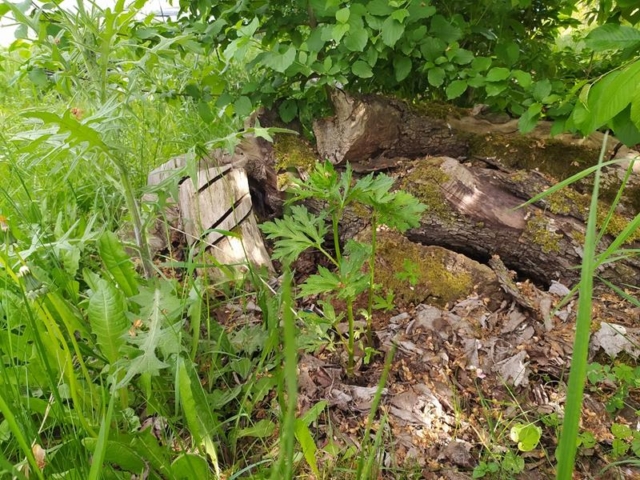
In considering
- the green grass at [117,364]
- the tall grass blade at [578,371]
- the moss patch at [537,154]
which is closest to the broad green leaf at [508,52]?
the moss patch at [537,154]

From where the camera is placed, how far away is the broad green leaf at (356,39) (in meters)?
2.07

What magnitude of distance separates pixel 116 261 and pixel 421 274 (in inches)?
50.2

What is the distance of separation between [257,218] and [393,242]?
2.91 ft

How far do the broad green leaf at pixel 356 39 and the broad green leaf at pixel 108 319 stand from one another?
1431 mm

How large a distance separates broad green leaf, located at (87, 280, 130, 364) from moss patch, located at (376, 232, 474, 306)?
3.64 feet

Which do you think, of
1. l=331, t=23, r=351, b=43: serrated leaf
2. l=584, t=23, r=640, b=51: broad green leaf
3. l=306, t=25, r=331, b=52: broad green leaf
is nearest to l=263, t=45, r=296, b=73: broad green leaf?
l=306, t=25, r=331, b=52: broad green leaf

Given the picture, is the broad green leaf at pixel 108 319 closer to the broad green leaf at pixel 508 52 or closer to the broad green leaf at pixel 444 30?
the broad green leaf at pixel 444 30

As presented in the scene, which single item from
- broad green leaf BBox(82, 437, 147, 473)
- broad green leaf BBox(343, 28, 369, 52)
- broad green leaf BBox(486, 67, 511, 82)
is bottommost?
broad green leaf BBox(82, 437, 147, 473)

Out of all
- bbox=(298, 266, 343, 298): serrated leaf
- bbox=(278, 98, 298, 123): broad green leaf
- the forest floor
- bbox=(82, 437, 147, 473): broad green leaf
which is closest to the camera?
bbox=(82, 437, 147, 473): broad green leaf

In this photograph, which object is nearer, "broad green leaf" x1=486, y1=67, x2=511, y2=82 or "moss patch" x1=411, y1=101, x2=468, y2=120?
"broad green leaf" x1=486, y1=67, x2=511, y2=82

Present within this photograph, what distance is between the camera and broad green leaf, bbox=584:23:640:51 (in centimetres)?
165

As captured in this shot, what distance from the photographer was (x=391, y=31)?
2.04m

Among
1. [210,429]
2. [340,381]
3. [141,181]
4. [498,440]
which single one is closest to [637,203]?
[498,440]

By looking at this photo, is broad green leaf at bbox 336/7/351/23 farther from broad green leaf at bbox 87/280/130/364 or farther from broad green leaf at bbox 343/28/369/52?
broad green leaf at bbox 87/280/130/364
